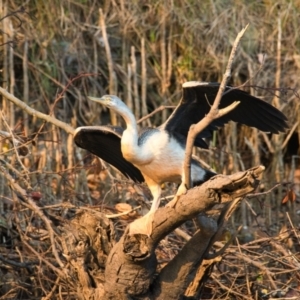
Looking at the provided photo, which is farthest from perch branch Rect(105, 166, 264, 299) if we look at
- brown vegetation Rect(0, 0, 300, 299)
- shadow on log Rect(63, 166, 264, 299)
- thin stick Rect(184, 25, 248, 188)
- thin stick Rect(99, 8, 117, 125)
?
thin stick Rect(99, 8, 117, 125)

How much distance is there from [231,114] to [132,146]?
54 cm

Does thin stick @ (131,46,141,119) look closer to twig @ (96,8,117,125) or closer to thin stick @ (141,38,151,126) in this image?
thin stick @ (141,38,151,126)

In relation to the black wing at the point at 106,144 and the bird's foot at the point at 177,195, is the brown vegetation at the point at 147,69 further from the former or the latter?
the bird's foot at the point at 177,195

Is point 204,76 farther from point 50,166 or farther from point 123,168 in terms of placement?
point 123,168

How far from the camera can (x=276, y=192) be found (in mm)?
6547

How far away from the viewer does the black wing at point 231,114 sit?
12.4 feet

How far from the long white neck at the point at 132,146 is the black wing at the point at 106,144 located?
19 cm

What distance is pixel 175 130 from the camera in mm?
3918

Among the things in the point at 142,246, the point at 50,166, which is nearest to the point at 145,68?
the point at 50,166

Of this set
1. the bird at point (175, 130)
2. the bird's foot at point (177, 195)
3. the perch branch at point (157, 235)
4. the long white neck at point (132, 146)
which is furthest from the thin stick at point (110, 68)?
the bird's foot at point (177, 195)

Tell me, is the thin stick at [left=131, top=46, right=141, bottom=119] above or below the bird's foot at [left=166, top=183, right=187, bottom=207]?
above

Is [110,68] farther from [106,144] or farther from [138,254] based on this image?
[138,254]

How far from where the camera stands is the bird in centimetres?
373

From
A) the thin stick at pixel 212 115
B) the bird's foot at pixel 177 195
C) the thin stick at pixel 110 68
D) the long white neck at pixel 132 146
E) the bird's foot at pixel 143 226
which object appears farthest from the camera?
the thin stick at pixel 110 68
